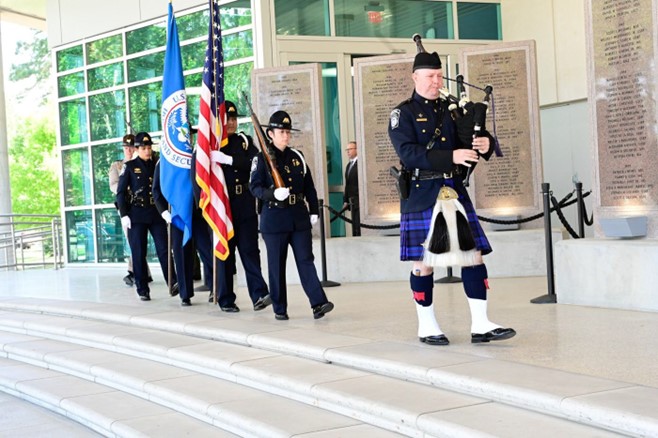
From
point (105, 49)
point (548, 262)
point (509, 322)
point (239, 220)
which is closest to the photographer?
point (509, 322)

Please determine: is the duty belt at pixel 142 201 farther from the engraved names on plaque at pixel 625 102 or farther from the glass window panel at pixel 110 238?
the glass window panel at pixel 110 238

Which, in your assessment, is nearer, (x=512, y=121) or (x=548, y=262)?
(x=548, y=262)

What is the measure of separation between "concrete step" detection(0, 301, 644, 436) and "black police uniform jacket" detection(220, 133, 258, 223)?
1.05 metres

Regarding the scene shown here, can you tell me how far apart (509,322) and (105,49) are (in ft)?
38.0

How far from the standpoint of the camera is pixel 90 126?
16.8m

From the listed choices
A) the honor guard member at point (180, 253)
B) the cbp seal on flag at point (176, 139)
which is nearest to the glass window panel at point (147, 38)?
the cbp seal on flag at point (176, 139)

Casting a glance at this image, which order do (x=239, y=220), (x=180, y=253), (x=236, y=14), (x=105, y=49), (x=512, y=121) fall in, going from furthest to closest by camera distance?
1. (x=105, y=49)
2. (x=236, y=14)
3. (x=512, y=121)
4. (x=180, y=253)
5. (x=239, y=220)

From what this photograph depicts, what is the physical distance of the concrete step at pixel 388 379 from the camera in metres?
4.12

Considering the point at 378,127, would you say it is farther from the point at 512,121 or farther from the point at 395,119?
the point at 395,119

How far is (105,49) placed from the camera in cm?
1644

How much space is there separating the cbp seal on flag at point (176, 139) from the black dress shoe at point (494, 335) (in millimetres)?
4057

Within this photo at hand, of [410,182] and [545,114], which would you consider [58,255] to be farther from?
[410,182]

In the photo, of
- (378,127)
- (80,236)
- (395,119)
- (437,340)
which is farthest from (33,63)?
(437,340)

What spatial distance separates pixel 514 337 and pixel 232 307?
3.19m
